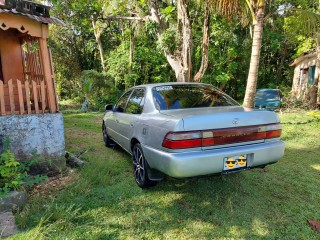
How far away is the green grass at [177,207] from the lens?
2.80 m

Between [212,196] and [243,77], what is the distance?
17882 millimetres

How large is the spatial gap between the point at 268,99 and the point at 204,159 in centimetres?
1145

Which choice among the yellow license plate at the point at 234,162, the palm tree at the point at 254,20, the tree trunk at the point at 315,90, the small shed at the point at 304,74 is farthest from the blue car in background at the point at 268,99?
the yellow license plate at the point at 234,162

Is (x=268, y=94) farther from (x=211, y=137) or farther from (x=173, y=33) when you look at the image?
(x=211, y=137)

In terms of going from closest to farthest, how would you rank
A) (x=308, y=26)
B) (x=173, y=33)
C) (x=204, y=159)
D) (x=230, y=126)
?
(x=204, y=159)
(x=230, y=126)
(x=308, y=26)
(x=173, y=33)

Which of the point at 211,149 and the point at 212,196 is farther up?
the point at 211,149

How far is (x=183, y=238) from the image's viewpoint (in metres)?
2.72

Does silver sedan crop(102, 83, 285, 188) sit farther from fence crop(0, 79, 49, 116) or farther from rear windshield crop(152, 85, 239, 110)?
fence crop(0, 79, 49, 116)

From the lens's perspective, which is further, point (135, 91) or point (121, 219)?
point (135, 91)

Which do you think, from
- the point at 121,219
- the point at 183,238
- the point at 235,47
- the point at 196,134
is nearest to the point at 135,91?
the point at 196,134

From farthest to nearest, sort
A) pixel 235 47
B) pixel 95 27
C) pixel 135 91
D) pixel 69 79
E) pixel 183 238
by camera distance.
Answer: pixel 69 79, pixel 235 47, pixel 95 27, pixel 135 91, pixel 183 238

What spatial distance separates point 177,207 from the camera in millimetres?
3328

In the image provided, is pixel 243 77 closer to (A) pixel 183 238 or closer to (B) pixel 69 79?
(B) pixel 69 79

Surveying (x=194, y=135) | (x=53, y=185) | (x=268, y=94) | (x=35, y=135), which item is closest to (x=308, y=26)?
(x=268, y=94)
